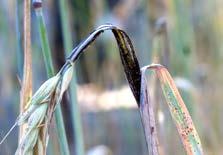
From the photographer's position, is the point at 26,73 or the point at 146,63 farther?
the point at 146,63

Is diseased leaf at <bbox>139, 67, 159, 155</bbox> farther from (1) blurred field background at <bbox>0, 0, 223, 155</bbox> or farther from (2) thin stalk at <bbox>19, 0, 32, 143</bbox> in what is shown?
(1) blurred field background at <bbox>0, 0, 223, 155</bbox>

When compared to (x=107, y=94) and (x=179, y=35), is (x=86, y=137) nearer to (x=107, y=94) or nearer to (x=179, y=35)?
(x=107, y=94)

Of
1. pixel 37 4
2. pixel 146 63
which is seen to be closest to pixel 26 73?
pixel 37 4

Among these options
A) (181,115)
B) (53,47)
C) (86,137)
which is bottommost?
(86,137)

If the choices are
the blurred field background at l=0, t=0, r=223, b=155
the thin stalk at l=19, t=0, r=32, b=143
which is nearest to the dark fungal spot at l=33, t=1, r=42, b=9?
the thin stalk at l=19, t=0, r=32, b=143

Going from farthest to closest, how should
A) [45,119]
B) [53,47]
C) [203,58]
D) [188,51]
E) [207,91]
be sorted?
[53,47]
[203,58]
[207,91]
[188,51]
[45,119]

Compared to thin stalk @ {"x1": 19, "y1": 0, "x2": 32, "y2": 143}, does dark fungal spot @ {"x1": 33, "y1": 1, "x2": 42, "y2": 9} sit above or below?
above

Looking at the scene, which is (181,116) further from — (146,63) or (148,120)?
(146,63)

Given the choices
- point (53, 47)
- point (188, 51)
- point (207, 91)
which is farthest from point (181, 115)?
point (53, 47)
